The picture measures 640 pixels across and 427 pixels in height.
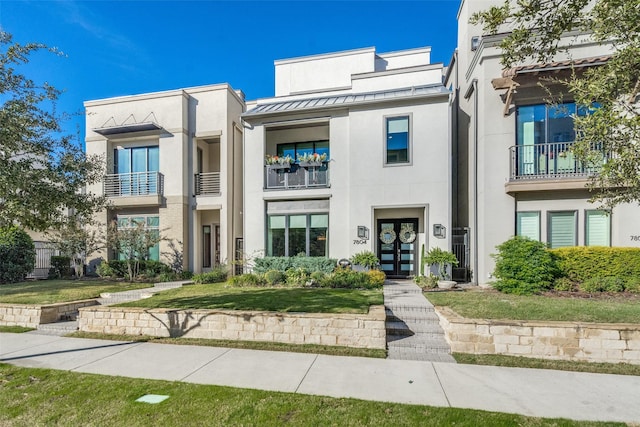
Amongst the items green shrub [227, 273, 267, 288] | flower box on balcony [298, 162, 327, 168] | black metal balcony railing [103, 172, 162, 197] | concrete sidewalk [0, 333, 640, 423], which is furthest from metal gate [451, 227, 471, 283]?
black metal balcony railing [103, 172, 162, 197]

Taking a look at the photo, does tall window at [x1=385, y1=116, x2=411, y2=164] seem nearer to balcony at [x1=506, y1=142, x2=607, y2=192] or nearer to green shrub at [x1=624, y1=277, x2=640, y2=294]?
balcony at [x1=506, y1=142, x2=607, y2=192]

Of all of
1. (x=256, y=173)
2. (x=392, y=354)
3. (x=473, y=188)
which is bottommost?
(x=392, y=354)

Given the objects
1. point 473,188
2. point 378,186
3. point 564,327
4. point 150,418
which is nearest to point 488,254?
point 473,188

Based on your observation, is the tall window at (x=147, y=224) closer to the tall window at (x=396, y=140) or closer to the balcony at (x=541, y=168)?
the tall window at (x=396, y=140)

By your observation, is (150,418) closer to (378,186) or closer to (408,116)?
(378,186)

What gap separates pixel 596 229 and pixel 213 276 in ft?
46.2

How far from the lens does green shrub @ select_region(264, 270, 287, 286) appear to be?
11383mm

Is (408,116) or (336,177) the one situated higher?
(408,116)

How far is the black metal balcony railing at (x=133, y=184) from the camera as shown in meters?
14.6

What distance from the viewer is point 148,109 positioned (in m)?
14.9

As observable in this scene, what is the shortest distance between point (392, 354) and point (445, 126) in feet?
30.2

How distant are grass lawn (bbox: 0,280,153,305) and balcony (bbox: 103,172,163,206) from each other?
3886mm

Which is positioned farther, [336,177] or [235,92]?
[235,92]

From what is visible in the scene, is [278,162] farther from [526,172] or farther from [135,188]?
[526,172]
